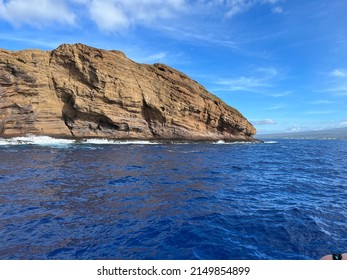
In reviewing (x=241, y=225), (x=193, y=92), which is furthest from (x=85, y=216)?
(x=193, y=92)

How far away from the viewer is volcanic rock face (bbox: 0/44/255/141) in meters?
44.8

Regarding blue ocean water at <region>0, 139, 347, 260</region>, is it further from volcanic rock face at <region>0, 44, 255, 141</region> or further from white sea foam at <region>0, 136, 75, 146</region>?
volcanic rock face at <region>0, 44, 255, 141</region>

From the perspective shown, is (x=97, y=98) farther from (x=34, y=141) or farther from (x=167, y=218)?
(x=167, y=218)

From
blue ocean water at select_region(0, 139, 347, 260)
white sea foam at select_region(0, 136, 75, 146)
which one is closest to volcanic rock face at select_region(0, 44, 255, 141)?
white sea foam at select_region(0, 136, 75, 146)

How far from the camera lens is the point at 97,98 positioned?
51.8 meters

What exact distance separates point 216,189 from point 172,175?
4.15 m

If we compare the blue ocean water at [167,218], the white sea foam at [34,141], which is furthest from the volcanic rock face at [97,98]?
the blue ocean water at [167,218]

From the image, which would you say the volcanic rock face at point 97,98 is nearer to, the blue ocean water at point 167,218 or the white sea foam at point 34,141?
the white sea foam at point 34,141

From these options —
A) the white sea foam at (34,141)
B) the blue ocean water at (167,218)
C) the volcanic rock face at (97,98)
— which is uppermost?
the volcanic rock face at (97,98)

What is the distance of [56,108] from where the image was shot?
160 feet

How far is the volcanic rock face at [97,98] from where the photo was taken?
44.8 m

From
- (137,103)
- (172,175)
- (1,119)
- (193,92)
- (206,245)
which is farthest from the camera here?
(193,92)

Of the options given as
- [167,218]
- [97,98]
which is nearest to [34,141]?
[97,98]
